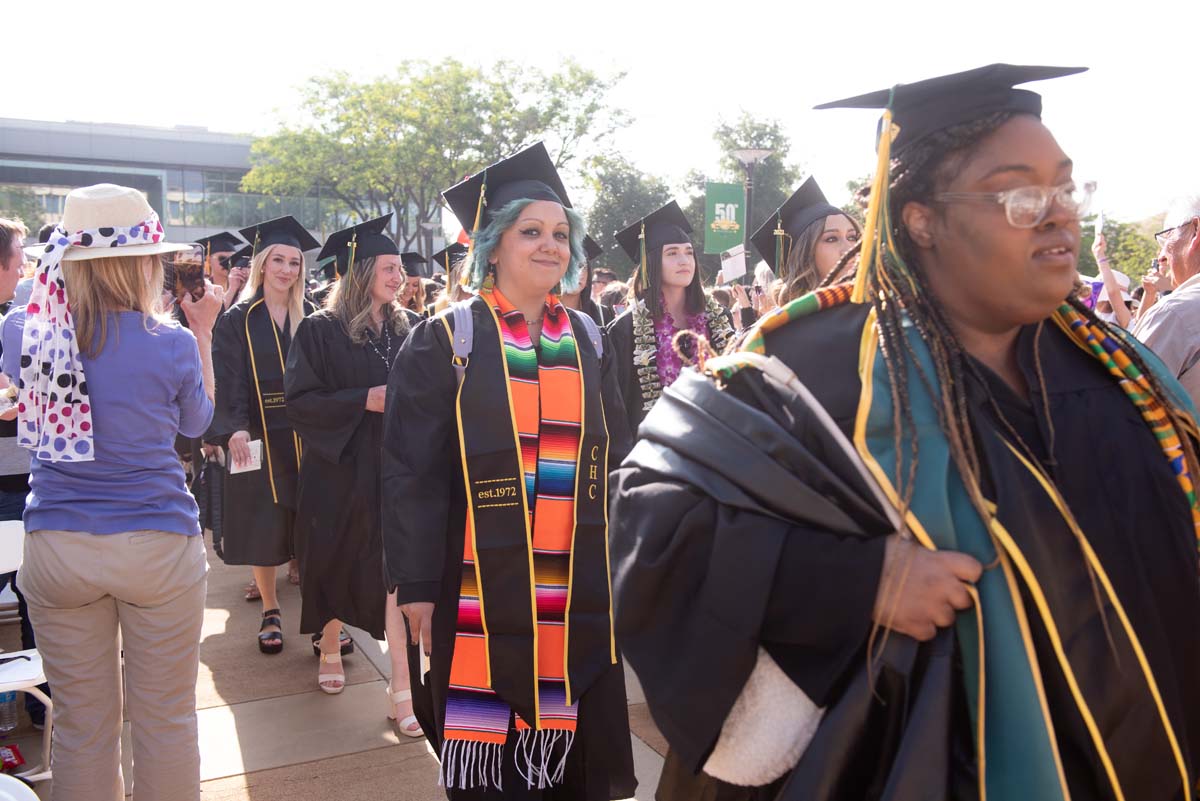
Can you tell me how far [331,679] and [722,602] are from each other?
3836 millimetres

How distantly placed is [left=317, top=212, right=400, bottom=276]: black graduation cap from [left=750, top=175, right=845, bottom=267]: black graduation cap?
1877mm

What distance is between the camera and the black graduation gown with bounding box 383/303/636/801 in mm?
3135

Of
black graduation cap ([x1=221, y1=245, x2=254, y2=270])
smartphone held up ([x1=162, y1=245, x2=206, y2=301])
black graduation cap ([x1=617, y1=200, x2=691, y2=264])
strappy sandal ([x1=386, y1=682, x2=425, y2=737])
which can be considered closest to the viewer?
smartphone held up ([x1=162, y1=245, x2=206, y2=301])

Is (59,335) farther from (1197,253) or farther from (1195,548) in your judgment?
(1197,253)

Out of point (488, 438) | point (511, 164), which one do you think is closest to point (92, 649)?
point (488, 438)

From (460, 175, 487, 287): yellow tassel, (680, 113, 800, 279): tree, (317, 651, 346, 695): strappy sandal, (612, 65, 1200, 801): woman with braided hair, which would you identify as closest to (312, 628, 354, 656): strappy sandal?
(317, 651, 346, 695): strappy sandal

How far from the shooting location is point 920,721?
1.54 meters

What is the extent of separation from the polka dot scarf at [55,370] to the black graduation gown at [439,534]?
865 mm

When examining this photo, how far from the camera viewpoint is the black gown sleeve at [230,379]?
5656 mm

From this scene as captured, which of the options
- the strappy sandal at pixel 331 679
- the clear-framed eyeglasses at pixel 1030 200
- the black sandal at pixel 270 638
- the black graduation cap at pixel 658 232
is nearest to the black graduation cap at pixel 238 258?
the black sandal at pixel 270 638

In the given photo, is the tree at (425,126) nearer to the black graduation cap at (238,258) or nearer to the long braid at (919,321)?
the black graduation cap at (238,258)

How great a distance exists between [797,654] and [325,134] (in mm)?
35091

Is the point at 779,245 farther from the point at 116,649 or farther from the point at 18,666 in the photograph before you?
the point at 18,666

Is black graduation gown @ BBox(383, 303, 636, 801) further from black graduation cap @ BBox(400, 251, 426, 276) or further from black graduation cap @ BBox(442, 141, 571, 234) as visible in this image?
black graduation cap @ BBox(400, 251, 426, 276)
